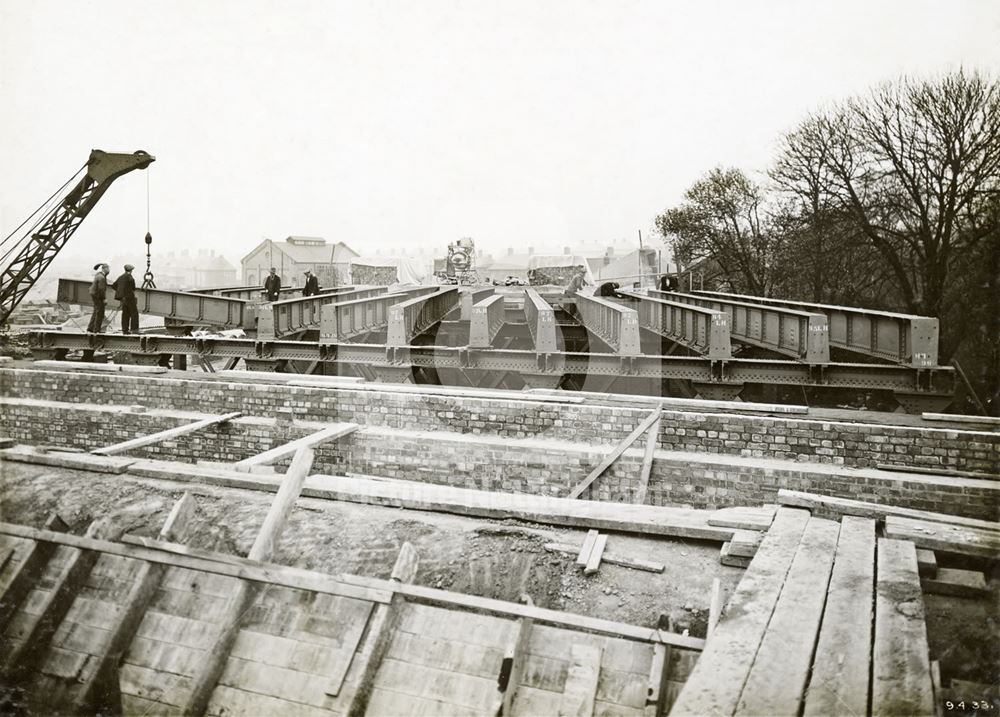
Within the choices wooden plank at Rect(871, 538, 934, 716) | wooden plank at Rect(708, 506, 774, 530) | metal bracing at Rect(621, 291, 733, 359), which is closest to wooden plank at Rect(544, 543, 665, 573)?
wooden plank at Rect(708, 506, 774, 530)

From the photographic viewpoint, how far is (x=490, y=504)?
5.35 meters

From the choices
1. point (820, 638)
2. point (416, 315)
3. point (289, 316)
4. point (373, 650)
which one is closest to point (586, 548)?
point (373, 650)

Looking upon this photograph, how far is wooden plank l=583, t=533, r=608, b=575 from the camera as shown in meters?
4.48

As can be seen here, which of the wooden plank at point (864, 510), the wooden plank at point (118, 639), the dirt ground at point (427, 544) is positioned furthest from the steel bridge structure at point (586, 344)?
the wooden plank at point (118, 639)

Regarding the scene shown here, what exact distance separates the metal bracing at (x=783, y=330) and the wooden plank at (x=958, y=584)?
5.81 metres

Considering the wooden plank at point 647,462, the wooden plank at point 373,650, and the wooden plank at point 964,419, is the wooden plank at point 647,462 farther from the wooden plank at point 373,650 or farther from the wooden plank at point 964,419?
the wooden plank at point 373,650

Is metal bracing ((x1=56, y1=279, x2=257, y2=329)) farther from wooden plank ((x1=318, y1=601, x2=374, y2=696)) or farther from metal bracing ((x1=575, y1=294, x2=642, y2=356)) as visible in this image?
wooden plank ((x1=318, y1=601, x2=374, y2=696))

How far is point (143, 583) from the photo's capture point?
4211mm

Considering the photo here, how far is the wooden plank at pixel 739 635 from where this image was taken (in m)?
2.73

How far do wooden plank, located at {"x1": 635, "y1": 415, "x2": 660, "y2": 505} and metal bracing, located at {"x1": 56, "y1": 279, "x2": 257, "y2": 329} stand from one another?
35.3 ft

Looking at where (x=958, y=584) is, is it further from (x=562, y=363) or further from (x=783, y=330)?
(x=783, y=330)

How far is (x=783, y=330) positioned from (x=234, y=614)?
31.8 feet

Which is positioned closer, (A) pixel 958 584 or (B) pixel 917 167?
(A) pixel 958 584

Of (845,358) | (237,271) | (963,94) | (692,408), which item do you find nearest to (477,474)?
(692,408)
